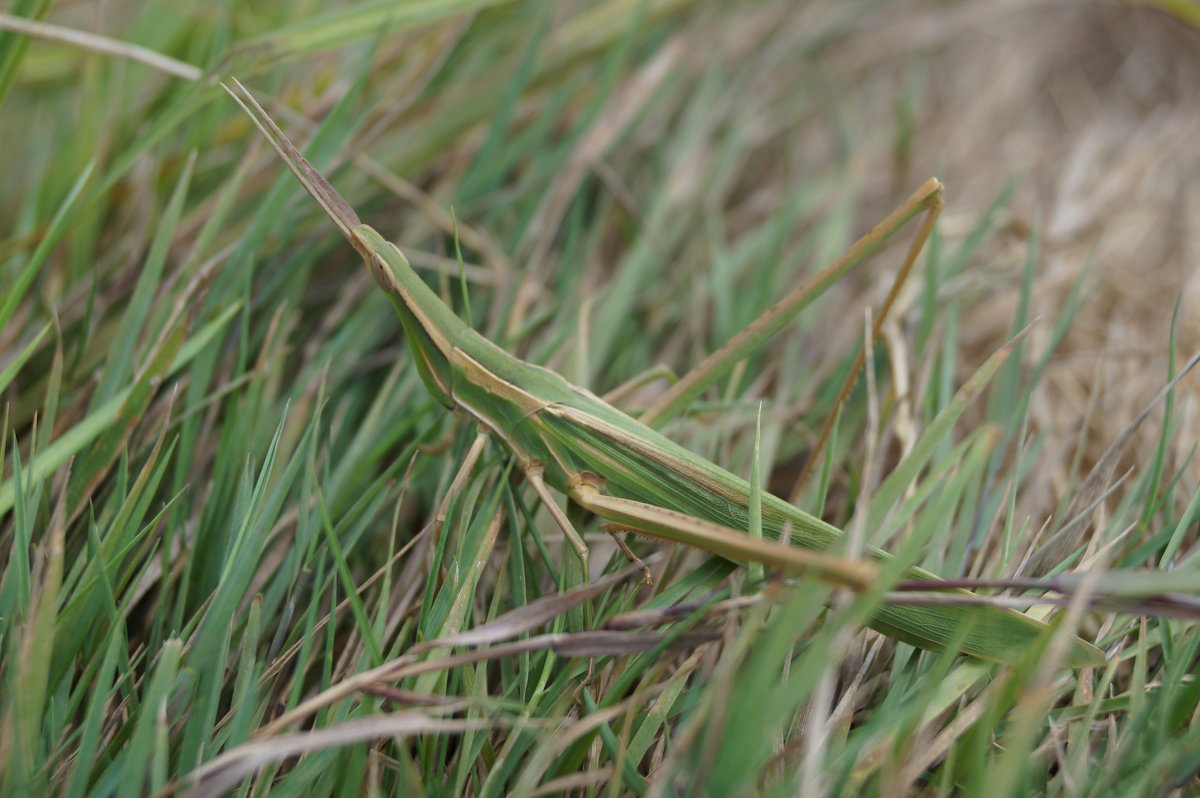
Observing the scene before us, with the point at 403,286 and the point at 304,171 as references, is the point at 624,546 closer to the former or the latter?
the point at 403,286

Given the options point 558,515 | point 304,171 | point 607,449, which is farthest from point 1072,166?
point 304,171

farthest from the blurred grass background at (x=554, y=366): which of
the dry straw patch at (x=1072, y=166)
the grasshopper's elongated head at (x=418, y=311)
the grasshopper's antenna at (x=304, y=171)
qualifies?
the grasshopper's antenna at (x=304, y=171)

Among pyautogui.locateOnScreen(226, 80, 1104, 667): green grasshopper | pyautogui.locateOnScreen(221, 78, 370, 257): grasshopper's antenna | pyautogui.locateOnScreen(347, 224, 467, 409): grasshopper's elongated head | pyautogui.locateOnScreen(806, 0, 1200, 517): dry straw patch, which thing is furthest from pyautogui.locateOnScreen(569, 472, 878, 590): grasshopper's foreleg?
pyautogui.locateOnScreen(806, 0, 1200, 517): dry straw patch

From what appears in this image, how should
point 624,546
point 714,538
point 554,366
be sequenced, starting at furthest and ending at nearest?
point 554,366 → point 624,546 → point 714,538

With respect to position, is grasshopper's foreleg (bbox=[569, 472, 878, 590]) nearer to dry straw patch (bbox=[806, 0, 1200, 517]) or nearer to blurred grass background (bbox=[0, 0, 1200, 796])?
blurred grass background (bbox=[0, 0, 1200, 796])

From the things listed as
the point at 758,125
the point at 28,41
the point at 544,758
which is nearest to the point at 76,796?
the point at 544,758

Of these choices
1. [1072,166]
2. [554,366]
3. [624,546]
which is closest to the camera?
[624,546]
